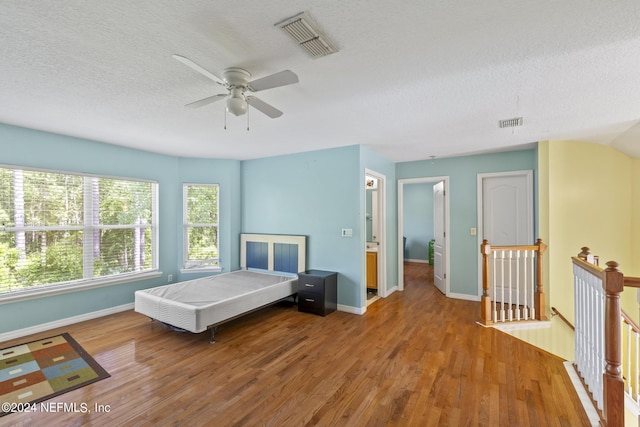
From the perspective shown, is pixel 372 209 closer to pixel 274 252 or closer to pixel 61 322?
pixel 274 252

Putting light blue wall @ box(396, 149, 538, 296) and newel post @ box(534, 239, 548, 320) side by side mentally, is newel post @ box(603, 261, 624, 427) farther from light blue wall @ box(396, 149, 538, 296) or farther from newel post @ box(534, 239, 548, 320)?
light blue wall @ box(396, 149, 538, 296)

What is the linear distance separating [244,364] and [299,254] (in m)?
2.14

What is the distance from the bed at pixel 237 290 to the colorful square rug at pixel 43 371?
0.78 meters

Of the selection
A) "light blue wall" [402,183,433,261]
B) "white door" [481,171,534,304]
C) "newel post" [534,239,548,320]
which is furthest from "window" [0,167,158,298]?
"light blue wall" [402,183,433,261]

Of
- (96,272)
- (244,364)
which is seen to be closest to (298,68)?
(244,364)

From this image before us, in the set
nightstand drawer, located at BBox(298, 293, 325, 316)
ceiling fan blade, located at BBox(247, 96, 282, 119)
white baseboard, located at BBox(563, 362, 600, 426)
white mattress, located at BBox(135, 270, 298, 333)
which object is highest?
ceiling fan blade, located at BBox(247, 96, 282, 119)

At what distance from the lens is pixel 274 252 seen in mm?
5027

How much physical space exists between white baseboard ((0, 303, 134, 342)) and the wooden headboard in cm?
197

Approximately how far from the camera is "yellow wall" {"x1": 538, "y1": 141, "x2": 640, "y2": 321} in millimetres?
3955

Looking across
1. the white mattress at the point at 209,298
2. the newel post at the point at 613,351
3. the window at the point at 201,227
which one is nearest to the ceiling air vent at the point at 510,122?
the newel post at the point at 613,351

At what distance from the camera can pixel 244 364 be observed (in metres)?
2.79

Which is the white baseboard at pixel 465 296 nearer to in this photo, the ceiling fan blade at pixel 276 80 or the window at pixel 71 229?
the ceiling fan blade at pixel 276 80

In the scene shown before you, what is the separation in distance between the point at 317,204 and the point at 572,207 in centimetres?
365

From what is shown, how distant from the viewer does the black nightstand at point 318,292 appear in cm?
411
